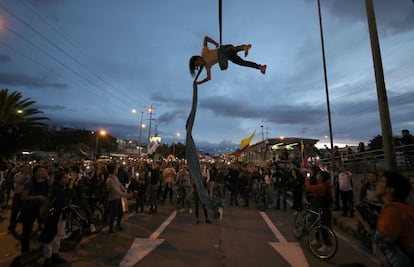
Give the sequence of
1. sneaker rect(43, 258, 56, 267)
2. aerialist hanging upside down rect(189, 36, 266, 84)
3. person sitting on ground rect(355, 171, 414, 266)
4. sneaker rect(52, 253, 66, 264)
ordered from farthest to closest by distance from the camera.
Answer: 1. sneaker rect(52, 253, 66, 264)
2. sneaker rect(43, 258, 56, 267)
3. aerialist hanging upside down rect(189, 36, 266, 84)
4. person sitting on ground rect(355, 171, 414, 266)

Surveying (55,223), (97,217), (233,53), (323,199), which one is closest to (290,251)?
(323,199)

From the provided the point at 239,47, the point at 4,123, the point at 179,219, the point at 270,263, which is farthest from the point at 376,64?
the point at 4,123

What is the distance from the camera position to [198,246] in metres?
6.44

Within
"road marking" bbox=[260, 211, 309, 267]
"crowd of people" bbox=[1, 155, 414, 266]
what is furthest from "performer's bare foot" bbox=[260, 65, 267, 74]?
"road marking" bbox=[260, 211, 309, 267]

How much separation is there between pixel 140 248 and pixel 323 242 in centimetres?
416

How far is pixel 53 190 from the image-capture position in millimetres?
5320

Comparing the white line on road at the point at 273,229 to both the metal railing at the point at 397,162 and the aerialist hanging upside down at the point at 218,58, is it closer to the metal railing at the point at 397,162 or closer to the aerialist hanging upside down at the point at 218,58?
the aerialist hanging upside down at the point at 218,58

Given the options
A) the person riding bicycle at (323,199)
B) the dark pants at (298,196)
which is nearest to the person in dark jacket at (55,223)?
the person riding bicycle at (323,199)

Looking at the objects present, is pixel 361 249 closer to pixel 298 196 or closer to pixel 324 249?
pixel 324 249

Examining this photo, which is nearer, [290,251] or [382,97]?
[290,251]

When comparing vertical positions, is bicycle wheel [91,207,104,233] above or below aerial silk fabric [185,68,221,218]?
below

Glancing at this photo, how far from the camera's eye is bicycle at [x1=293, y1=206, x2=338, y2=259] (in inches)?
220

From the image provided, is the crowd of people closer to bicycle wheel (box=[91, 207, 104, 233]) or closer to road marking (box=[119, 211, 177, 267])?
bicycle wheel (box=[91, 207, 104, 233])

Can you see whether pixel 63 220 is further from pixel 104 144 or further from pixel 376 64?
pixel 104 144
